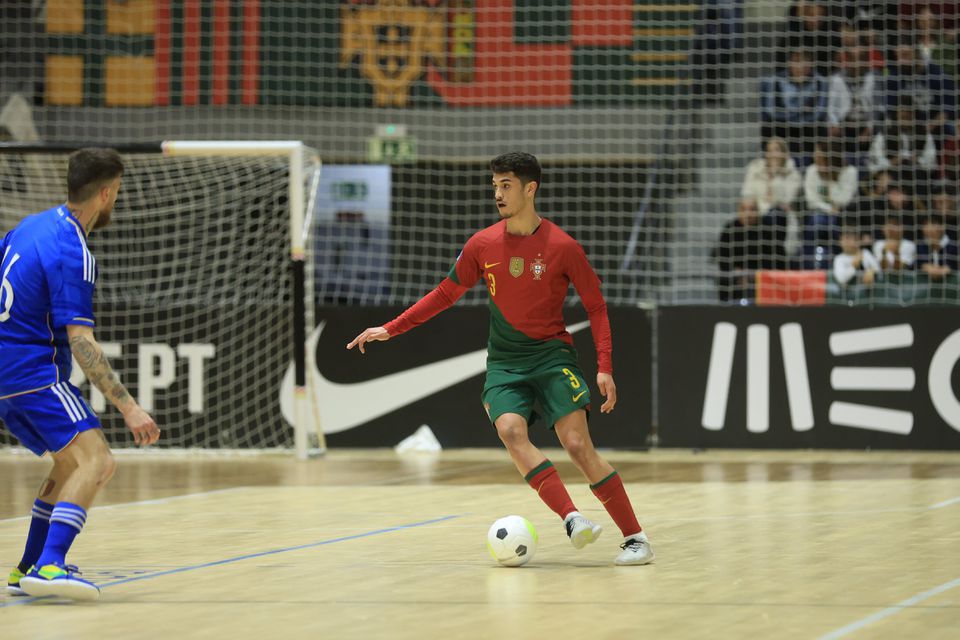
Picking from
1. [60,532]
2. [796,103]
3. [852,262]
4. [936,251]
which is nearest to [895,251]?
[936,251]

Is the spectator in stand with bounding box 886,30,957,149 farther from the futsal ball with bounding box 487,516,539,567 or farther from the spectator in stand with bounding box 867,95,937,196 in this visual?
the futsal ball with bounding box 487,516,539,567

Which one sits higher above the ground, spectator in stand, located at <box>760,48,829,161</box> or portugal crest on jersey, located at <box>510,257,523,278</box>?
spectator in stand, located at <box>760,48,829,161</box>

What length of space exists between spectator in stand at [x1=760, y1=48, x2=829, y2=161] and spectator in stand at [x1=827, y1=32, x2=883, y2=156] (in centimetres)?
14

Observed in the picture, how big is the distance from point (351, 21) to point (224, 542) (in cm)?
1143

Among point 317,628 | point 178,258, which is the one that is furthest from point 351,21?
point 317,628

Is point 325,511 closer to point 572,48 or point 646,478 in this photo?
point 646,478

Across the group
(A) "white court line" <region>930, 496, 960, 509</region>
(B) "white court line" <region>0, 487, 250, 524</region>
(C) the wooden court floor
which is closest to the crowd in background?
(C) the wooden court floor

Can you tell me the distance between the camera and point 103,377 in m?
5.57

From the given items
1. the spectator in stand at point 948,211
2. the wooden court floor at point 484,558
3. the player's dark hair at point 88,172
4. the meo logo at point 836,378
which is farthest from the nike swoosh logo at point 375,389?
the player's dark hair at point 88,172

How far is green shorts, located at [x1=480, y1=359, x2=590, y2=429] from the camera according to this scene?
22.0ft

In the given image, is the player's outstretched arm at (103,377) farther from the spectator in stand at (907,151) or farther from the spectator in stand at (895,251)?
the spectator in stand at (907,151)

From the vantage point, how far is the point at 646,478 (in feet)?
36.4

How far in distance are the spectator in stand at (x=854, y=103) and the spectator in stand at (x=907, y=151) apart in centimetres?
19

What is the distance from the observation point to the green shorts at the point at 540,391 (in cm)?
670
